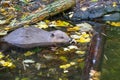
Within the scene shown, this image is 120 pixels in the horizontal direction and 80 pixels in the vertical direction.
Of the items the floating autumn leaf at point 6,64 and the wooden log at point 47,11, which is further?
the wooden log at point 47,11

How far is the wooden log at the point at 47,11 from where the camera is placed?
6250 mm

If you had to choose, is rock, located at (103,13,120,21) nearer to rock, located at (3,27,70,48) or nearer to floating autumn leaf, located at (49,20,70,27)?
floating autumn leaf, located at (49,20,70,27)

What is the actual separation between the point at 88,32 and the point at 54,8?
3.46ft

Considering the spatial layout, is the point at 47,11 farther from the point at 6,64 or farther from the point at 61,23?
the point at 6,64

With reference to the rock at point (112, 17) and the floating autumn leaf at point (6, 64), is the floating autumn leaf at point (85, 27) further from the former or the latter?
the floating autumn leaf at point (6, 64)

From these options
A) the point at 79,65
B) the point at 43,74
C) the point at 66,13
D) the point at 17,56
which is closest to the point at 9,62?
the point at 17,56

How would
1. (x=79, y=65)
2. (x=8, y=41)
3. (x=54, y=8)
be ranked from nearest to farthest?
1. (x=79, y=65)
2. (x=8, y=41)
3. (x=54, y=8)

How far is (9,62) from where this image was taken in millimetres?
4973

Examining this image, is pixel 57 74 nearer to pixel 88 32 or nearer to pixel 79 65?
pixel 79 65

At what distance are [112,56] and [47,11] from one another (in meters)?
2.01

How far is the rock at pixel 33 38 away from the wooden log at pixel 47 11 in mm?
Answer: 478

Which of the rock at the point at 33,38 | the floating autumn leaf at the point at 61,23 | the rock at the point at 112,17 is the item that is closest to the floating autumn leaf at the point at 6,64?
the rock at the point at 33,38

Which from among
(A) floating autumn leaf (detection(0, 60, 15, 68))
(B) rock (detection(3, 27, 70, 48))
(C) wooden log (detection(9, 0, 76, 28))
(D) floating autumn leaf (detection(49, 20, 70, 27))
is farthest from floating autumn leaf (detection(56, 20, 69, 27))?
(A) floating autumn leaf (detection(0, 60, 15, 68))

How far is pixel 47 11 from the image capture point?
6.52 meters
